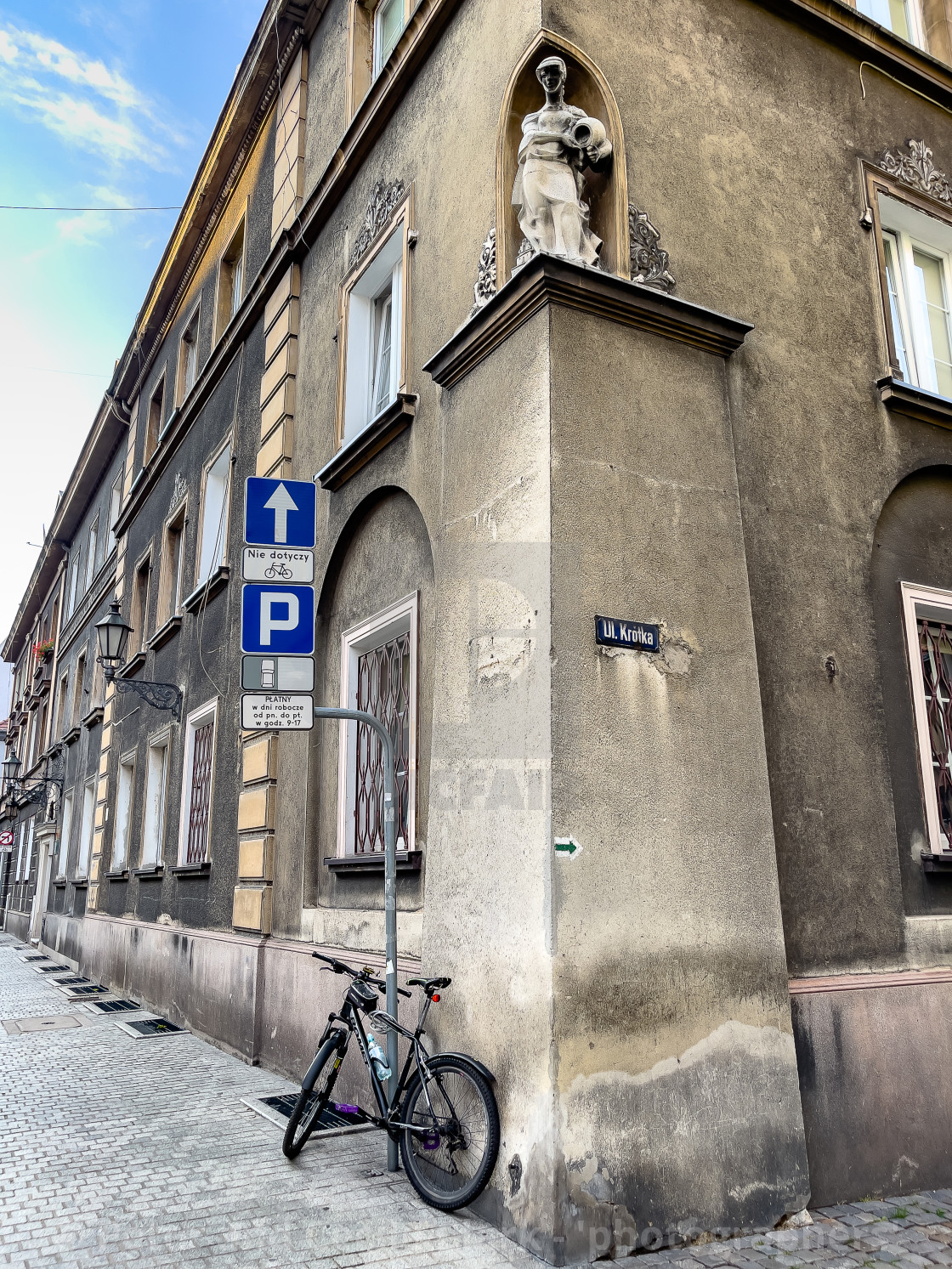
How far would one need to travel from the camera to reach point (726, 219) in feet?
21.3

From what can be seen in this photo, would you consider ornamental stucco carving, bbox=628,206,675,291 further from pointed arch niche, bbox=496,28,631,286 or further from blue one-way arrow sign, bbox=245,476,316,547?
blue one-way arrow sign, bbox=245,476,316,547

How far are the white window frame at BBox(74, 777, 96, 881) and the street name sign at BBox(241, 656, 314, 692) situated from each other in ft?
→ 47.7

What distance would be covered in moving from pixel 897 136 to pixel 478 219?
368 cm

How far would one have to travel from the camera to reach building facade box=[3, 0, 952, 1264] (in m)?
4.62

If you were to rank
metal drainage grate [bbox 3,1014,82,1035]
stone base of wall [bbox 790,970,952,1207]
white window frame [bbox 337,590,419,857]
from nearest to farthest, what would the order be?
stone base of wall [bbox 790,970,952,1207], white window frame [bbox 337,590,419,857], metal drainage grate [bbox 3,1014,82,1035]

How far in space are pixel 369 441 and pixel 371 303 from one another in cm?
190

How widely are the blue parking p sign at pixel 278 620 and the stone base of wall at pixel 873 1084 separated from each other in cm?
323

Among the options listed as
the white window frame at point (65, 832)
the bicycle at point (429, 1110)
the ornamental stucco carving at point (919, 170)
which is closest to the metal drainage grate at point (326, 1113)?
the bicycle at point (429, 1110)

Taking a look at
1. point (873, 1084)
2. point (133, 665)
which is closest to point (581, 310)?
point (873, 1084)

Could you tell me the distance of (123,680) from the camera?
38.9ft

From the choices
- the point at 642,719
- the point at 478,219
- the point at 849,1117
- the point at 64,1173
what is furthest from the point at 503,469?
the point at 64,1173

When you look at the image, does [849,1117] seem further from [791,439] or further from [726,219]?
[726,219]

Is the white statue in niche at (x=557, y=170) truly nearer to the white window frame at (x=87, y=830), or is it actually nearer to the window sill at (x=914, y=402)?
the window sill at (x=914, y=402)

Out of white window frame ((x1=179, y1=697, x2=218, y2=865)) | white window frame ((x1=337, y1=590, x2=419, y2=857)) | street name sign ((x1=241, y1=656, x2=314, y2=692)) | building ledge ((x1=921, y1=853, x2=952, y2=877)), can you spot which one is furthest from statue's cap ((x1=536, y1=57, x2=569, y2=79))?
white window frame ((x1=179, y1=697, x2=218, y2=865))
